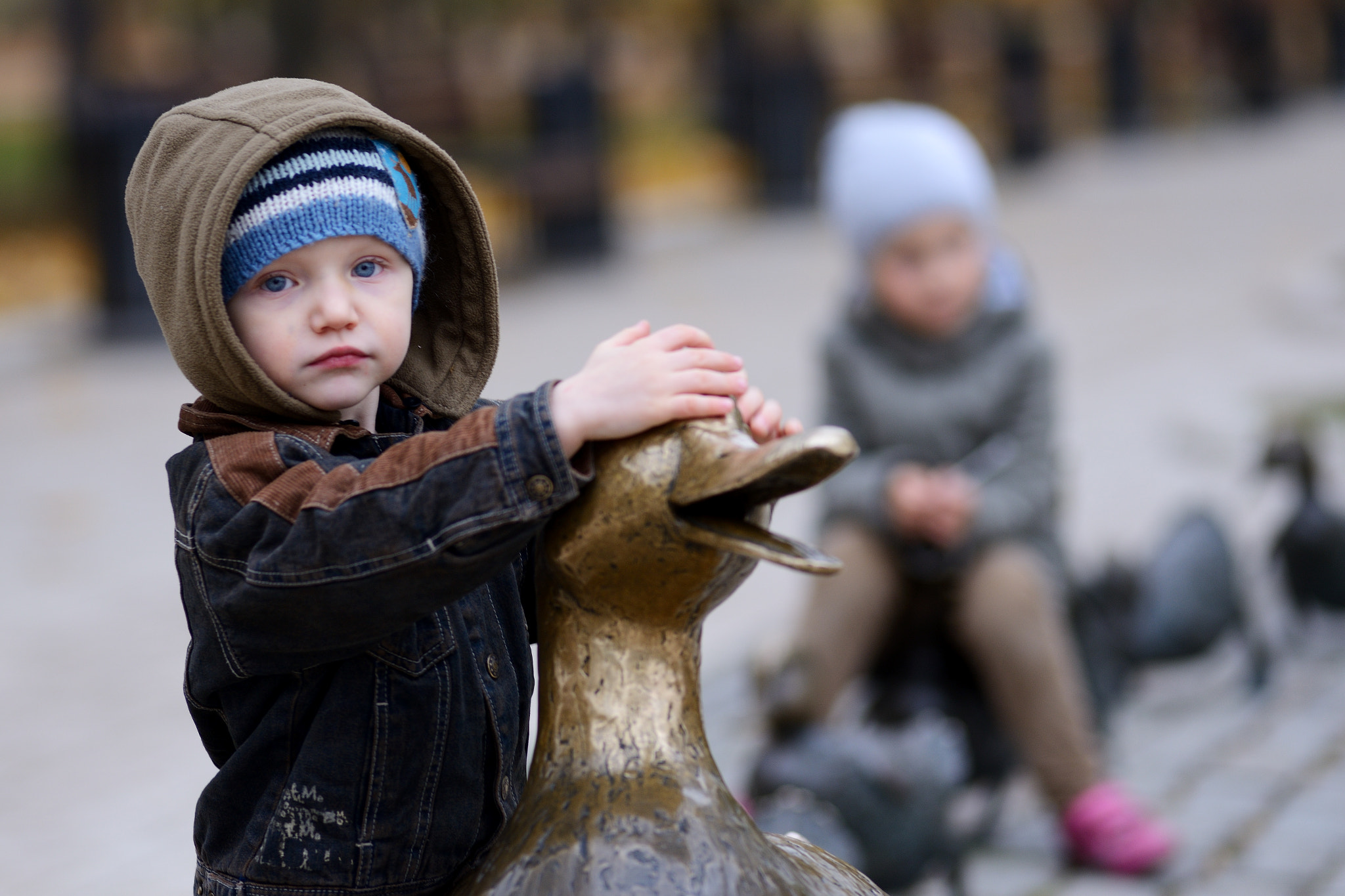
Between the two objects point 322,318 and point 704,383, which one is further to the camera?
point 322,318

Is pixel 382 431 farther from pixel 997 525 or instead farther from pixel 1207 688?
pixel 1207 688

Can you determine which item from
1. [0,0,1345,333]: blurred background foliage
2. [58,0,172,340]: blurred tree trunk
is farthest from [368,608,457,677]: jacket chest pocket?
[0,0,1345,333]: blurred background foliage

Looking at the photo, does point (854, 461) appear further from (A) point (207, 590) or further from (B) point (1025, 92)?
(B) point (1025, 92)

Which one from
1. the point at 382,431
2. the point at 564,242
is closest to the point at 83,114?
the point at 564,242

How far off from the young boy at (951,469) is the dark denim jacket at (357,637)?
191 centimetres

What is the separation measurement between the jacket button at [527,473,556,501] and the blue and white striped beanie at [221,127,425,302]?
1.13ft

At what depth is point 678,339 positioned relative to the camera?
4.84ft

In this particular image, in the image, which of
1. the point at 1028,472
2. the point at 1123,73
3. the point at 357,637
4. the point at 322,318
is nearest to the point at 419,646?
the point at 357,637

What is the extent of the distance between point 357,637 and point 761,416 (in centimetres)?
46

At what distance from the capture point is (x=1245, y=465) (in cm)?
714

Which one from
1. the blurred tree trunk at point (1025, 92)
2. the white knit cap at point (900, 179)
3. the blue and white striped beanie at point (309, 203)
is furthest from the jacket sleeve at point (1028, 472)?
the blurred tree trunk at point (1025, 92)

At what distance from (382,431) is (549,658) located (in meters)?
0.36

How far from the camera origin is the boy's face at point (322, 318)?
158 centimetres

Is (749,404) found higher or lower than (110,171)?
lower
